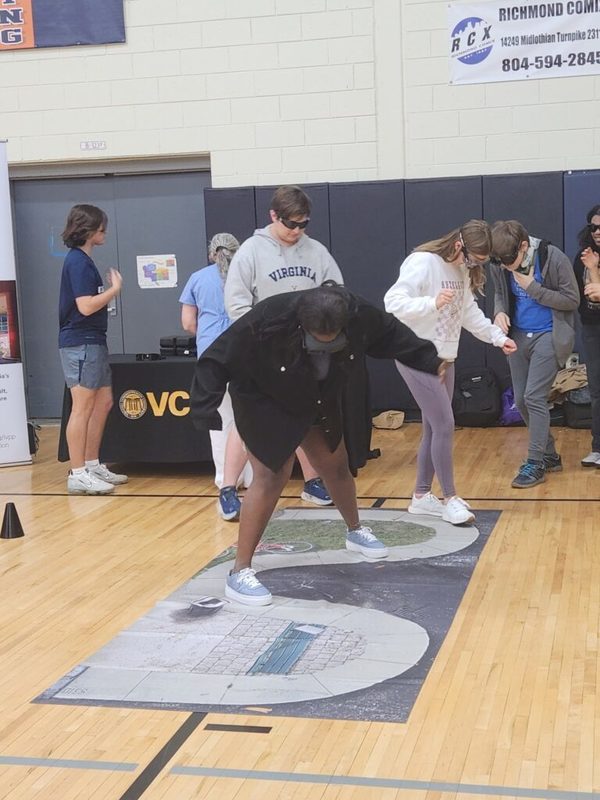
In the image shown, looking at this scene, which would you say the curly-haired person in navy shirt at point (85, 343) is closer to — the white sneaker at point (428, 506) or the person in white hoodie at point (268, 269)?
the person in white hoodie at point (268, 269)

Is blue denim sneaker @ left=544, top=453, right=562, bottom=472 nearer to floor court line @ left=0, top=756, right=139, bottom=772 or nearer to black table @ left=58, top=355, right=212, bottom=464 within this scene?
black table @ left=58, top=355, right=212, bottom=464

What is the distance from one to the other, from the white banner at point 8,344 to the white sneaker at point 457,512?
3.41 metres

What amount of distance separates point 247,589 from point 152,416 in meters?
2.66

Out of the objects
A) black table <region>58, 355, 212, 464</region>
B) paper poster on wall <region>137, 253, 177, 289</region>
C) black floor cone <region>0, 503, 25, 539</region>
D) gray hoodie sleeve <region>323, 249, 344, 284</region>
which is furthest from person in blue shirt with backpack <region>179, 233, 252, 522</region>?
paper poster on wall <region>137, 253, 177, 289</region>

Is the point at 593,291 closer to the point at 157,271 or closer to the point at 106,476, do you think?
the point at 106,476

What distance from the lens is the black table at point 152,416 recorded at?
6461 millimetres

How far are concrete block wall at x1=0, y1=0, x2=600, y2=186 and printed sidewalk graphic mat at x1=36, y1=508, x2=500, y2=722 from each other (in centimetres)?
446

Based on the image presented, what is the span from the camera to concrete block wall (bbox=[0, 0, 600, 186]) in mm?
8383

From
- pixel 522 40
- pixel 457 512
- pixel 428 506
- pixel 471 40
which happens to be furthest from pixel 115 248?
pixel 457 512

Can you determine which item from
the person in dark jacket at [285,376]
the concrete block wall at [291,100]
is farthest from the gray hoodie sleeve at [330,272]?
the concrete block wall at [291,100]

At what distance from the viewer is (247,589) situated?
13.2 ft

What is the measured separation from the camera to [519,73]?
8320 millimetres

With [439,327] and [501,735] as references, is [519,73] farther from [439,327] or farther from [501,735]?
[501,735]

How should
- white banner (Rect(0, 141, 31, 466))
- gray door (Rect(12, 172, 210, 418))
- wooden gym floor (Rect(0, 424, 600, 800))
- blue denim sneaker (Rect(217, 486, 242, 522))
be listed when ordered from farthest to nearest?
1. gray door (Rect(12, 172, 210, 418))
2. white banner (Rect(0, 141, 31, 466))
3. blue denim sneaker (Rect(217, 486, 242, 522))
4. wooden gym floor (Rect(0, 424, 600, 800))
